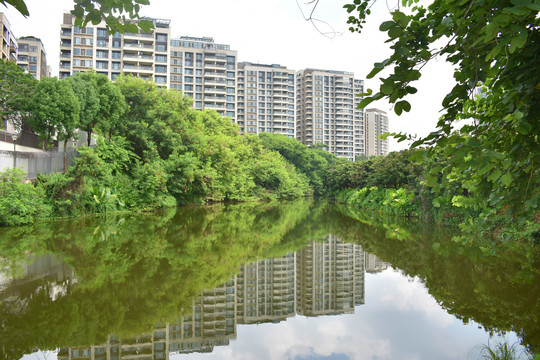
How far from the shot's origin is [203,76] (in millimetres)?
64562

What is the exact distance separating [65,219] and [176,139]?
11237 mm

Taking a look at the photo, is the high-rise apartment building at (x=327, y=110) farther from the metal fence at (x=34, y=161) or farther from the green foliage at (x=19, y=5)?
the green foliage at (x=19, y=5)

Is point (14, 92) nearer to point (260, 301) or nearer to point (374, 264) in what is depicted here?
point (260, 301)

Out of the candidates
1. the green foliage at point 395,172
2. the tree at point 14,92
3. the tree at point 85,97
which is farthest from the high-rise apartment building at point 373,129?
the tree at point 14,92

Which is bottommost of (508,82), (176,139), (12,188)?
(12,188)

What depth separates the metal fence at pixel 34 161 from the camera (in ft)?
50.2

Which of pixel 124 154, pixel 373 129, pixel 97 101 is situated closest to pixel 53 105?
pixel 97 101

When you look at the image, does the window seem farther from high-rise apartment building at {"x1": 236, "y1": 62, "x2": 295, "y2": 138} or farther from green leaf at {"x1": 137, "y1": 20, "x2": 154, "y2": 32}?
green leaf at {"x1": 137, "y1": 20, "x2": 154, "y2": 32}

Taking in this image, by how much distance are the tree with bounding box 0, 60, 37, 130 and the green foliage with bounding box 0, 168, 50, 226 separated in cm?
648

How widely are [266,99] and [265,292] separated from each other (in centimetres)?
7966

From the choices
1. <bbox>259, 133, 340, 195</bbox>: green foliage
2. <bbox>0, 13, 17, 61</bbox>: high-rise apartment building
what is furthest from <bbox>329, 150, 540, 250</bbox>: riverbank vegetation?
<bbox>0, 13, 17, 61</bbox>: high-rise apartment building

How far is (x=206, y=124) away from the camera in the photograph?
1400 inches

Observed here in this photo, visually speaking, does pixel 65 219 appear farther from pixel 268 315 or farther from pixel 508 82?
pixel 508 82

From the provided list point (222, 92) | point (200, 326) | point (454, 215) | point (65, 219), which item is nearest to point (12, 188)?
point (65, 219)
